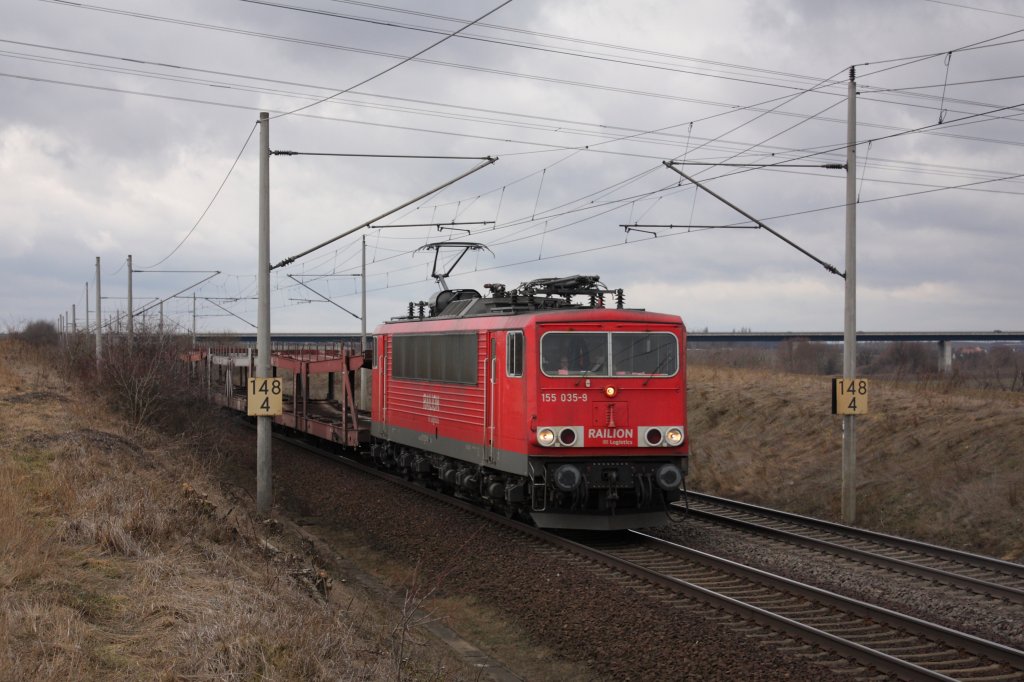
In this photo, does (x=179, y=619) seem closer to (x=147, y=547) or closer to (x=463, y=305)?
(x=147, y=547)

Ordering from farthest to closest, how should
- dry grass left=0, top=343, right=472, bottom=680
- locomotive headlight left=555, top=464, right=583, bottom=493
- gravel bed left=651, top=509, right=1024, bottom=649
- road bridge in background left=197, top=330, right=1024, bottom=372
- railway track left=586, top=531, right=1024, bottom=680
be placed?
road bridge in background left=197, top=330, right=1024, bottom=372
locomotive headlight left=555, top=464, right=583, bottom=493
gravel bed left=651, top=509, right=1024, bottom=649
railway track left=586, top=531, right=1024, bottom=680
dry grass left=0, top=343, right=472, bottom=680

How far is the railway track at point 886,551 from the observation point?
1184 centimetres

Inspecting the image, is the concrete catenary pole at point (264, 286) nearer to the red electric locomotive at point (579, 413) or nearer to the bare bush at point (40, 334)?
the red electric locomotive at point (579, 413)

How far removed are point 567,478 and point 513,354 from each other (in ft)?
7.01

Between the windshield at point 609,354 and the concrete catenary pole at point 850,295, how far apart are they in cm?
404

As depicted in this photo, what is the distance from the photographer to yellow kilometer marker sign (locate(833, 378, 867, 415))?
16.7 metres

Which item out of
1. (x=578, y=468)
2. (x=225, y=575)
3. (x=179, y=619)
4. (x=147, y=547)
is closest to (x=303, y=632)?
(x=179, y=619)

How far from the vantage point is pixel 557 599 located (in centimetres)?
1112

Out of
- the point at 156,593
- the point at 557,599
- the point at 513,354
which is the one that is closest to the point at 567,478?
the point at 513,354

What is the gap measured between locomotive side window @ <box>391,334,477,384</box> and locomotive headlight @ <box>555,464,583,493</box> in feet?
9.61

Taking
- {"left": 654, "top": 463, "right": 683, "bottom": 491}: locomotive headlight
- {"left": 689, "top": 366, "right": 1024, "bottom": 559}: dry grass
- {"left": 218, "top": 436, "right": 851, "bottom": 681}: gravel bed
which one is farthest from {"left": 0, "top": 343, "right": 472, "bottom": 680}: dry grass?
{"left": 689, "top": 366, "right": 1024, "bottom": 559}: dry grass

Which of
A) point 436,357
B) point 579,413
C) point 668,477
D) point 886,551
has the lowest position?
point 886,551

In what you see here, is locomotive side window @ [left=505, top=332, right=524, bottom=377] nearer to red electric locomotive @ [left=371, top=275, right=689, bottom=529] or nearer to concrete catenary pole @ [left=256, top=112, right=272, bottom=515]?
red electric locomotive @ [left=371, top=275, right=689, bottom=529]

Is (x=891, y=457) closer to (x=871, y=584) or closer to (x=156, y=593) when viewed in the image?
(x=871, y=584)
